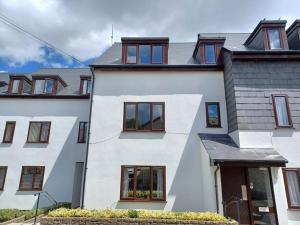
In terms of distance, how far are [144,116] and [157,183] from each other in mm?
3735

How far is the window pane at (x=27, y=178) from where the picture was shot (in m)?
14.6

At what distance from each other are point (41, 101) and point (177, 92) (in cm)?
1092

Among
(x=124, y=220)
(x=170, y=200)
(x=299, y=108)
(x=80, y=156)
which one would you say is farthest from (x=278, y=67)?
(x=80, y=156)

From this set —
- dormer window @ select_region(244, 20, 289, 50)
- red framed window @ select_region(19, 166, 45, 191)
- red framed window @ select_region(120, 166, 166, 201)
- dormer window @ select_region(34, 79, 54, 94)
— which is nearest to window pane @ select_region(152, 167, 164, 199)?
red framed window @ select_region(120, 166, 166, 201)

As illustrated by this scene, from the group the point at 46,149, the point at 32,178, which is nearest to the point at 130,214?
the point at 46,149

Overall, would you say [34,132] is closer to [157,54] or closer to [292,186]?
[157,54]

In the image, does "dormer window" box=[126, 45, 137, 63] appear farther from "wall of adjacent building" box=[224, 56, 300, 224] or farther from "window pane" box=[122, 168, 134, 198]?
"window pane" box=[122, 168, 134, 198]

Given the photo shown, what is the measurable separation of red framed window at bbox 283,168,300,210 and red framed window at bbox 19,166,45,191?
48.9 ft

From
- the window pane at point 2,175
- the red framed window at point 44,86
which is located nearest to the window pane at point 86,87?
the red framed window at point 44,86

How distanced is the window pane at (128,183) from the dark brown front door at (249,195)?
4554 mm

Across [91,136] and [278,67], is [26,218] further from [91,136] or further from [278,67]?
[278,67]

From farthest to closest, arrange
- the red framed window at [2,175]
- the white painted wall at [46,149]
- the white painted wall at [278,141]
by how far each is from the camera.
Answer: the red framed window at [2,175] → the white painted wall at [46,149] → the white painted wall at [278,141]

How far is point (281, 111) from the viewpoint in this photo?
34.7ft

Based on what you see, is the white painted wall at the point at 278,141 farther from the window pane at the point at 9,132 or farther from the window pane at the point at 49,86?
the window pane at the point at 9,132
